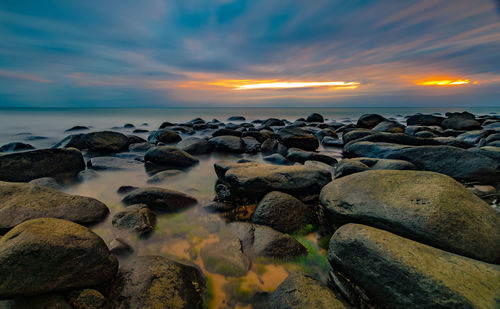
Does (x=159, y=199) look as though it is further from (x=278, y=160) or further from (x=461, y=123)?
(x=461, y=123)

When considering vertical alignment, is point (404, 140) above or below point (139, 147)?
above

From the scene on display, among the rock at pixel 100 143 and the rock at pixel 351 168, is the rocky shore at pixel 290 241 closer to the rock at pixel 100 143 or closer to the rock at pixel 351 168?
the rock at pixel 351 168

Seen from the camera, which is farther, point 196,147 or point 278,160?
point 196,147

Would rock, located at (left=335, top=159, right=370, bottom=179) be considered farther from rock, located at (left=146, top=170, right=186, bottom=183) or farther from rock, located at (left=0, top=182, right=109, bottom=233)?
rock, located at (left=0, top=182, right=109, bottom=233)

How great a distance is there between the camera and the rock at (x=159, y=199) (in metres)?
3.49

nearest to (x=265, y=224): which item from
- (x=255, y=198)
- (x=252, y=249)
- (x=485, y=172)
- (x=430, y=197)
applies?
(x=252, y=249)

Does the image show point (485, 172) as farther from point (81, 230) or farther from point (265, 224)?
point (81, 230)

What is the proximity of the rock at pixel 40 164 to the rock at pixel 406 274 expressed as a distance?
20.3 ft

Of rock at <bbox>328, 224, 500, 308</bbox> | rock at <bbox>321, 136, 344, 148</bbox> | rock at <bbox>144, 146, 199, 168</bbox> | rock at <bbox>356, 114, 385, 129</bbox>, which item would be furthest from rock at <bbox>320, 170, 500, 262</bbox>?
rock at <bbox>356, 114, 385, 129</bbox>

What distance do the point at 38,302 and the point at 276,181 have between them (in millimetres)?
2840

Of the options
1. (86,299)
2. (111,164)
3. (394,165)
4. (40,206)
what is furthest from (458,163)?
(111,164)

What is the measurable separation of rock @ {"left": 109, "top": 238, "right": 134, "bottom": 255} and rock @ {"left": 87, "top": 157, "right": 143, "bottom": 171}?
12.7 ft

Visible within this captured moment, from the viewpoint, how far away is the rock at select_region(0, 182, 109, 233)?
8.91 ft

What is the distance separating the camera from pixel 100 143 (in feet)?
26.2
